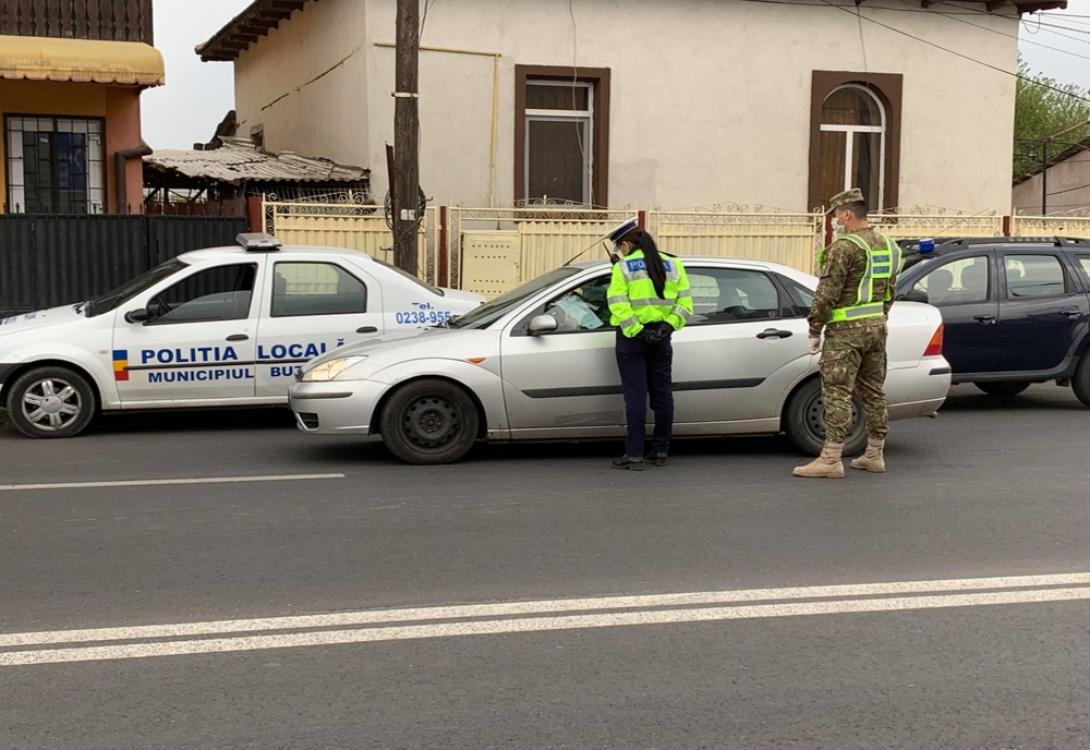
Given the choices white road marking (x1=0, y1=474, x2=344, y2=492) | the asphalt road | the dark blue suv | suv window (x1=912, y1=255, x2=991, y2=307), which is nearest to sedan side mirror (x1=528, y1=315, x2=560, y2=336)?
the asphalt road

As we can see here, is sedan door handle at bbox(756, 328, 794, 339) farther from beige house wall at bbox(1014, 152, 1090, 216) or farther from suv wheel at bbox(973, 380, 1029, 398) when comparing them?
beige house wall at bbox(1014, 152, 1090, 216)

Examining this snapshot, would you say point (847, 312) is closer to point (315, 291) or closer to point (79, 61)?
point (315, 291)

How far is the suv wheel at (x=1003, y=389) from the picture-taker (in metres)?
12.2

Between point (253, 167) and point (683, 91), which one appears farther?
point (683, 91)

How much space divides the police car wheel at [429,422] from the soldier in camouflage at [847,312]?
7.19 ft

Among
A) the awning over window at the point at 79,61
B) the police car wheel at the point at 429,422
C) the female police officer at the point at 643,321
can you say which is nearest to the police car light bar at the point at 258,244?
the police car wheel at the point at 429,422

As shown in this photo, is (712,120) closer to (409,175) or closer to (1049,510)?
(409,175)

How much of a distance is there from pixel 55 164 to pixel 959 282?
10806 mm

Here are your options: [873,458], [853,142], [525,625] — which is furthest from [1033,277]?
[525,625]

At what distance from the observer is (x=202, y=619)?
4.90m

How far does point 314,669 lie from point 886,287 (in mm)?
4778

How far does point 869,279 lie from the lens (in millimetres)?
7672

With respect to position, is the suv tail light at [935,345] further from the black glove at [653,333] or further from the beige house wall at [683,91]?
the beige house wall at [683,91]

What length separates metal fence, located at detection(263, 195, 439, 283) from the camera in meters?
14.8
